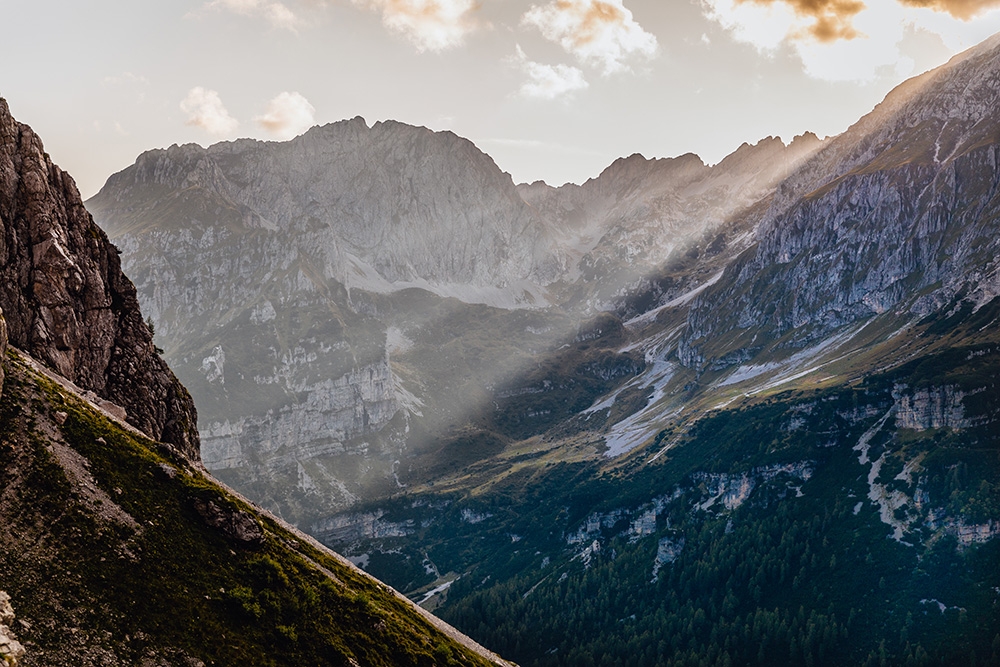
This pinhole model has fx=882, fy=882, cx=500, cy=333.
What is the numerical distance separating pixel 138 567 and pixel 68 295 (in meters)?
49.1

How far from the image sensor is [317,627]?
A: 96.4 m

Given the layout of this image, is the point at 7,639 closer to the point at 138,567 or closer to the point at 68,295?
the point at 138,567

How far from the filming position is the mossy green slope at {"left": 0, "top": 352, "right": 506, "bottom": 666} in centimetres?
7262

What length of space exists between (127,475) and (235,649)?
887 inches

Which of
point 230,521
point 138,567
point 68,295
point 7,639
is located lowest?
point 230,521

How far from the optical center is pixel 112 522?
84.4 m

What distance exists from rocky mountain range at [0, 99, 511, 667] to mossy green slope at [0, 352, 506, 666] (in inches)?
7.0

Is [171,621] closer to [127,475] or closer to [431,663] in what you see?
[127,475]

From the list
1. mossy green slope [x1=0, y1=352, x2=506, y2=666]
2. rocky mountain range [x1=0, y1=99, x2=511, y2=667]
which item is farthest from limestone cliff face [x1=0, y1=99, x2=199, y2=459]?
mossy green slope [x1=0, y1=352, x2=506, y2=666]

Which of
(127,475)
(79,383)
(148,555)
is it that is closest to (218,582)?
(148,555)

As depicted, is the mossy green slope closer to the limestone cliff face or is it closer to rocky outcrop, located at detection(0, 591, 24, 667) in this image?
rocky outcrop, located at detection(0, 591, 24, 667)

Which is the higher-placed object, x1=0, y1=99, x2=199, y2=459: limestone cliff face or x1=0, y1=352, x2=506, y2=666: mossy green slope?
x1=0, y1=99, x2=199, y2=459: limestone cliff face

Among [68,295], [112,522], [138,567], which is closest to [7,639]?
[138,567]

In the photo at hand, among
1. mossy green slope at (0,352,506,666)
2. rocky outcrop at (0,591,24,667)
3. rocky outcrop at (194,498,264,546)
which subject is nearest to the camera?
rocky outcrop at (0,591,24,667)
